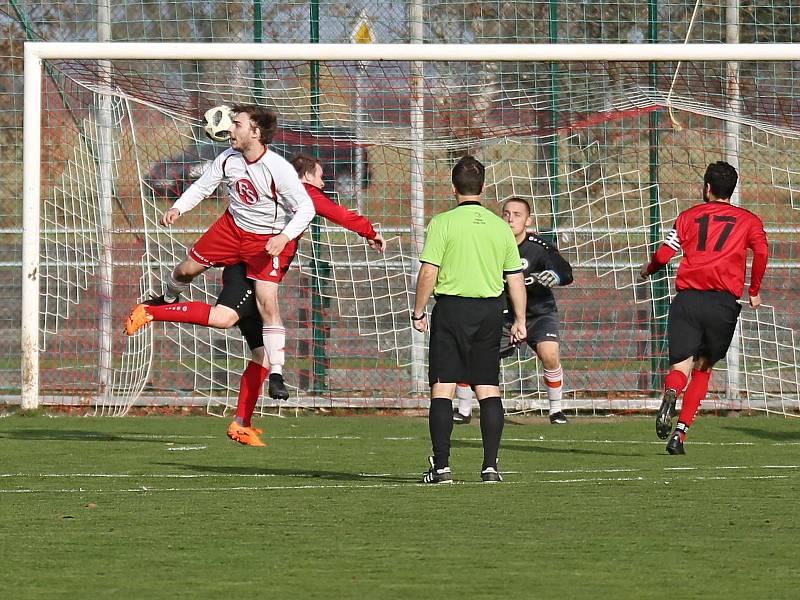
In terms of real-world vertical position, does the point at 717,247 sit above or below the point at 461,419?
above

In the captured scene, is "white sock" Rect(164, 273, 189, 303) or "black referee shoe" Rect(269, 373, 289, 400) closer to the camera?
"black referee shoe" Rect(269, 373, 289, 400)

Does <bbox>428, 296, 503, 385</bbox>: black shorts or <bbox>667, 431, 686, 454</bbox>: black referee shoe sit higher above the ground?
<bbox>428, 296, 503, 385</bbox>: black shorts

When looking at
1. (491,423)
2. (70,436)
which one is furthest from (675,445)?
(70,436)

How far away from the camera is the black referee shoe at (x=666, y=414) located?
912cm

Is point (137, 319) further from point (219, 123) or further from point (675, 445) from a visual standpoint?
point (675, 445)

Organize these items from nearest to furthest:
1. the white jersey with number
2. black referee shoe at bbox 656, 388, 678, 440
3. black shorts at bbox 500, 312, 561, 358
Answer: black referee shoe at bbox 656, 388, 678, 440 → the white jersey with number → black shorts at bbox 500, 312, 561, 358

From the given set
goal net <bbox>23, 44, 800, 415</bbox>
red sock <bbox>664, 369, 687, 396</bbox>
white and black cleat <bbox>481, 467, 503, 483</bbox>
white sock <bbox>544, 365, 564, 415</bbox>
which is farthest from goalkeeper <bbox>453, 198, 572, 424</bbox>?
white and black cleat <bbox>481, 467, 503, 483</bbox>

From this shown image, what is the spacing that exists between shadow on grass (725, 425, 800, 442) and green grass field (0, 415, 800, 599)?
10.5 inches

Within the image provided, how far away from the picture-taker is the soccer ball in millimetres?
10000

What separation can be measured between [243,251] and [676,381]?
2958mm

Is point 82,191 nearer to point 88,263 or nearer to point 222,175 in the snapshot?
point 88,263

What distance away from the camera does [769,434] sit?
1126 cm

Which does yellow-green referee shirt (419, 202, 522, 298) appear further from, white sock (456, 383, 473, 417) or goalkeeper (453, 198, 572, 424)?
white sock (456, 383, 473, 417)

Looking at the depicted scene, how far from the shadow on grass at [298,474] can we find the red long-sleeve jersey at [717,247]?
97.4 inches
